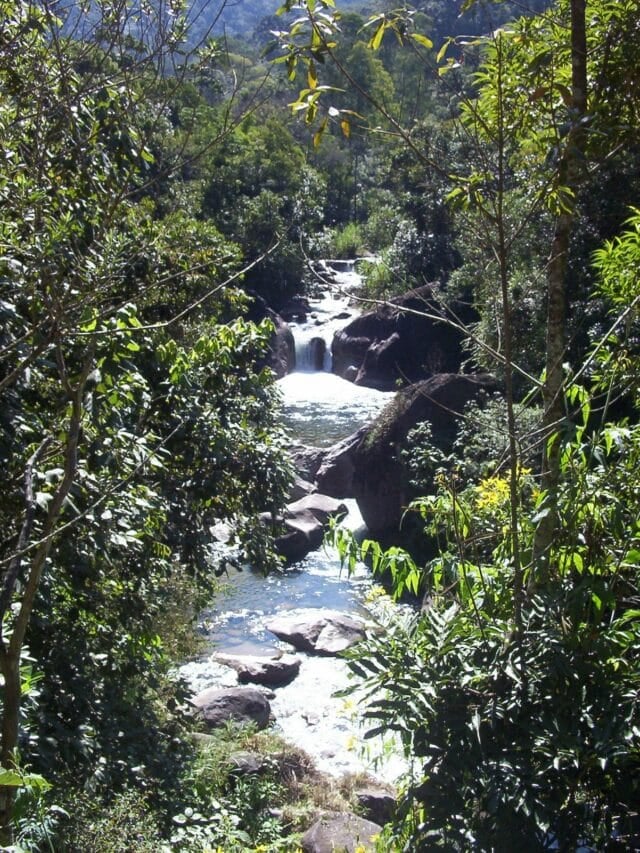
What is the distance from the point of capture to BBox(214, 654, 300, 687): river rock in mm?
11016

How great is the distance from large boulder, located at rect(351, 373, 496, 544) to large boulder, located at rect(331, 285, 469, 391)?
20.0 feet

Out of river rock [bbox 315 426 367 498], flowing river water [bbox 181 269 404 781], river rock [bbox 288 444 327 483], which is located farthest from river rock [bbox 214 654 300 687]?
river rock [bbox 288 444 327 483]

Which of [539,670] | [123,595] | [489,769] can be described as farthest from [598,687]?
[123,595]

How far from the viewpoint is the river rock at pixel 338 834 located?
6945mm

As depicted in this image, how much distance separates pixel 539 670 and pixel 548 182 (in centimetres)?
174

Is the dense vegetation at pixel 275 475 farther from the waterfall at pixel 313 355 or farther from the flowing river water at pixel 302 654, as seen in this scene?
the waterfall at pixel 313 355

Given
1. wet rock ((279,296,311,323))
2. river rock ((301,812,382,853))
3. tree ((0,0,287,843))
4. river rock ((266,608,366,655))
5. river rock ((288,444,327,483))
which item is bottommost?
river rock ((301,812,382,853))

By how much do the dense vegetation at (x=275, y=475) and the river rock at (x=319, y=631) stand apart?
5505 mm

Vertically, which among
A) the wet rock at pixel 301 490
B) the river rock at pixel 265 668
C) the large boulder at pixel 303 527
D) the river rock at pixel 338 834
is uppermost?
the wet rock at pixel 301 490

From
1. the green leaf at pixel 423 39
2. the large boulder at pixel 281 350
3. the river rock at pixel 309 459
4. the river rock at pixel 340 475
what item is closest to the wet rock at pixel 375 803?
the green leaf at pixel 423 39

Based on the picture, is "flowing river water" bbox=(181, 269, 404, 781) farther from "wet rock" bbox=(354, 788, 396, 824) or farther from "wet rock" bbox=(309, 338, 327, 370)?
"wet rock" bbox=(309, 338, 327, 370)

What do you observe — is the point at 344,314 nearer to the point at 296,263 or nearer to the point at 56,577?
the point at 296,263

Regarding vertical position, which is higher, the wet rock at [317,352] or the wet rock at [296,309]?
the wet rock at [296,309]

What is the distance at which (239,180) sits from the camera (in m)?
31.6
